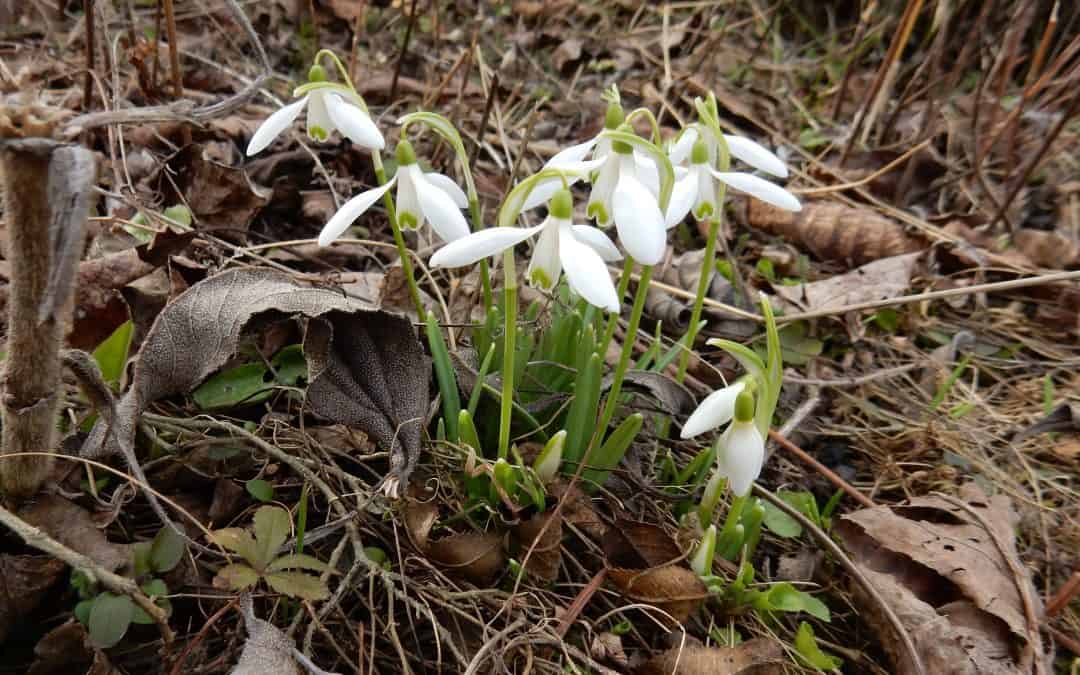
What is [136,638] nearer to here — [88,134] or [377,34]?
[88,134]

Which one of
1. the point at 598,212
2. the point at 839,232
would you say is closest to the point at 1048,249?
the point at 839,232

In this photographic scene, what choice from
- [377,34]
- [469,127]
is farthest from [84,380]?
[377,34]

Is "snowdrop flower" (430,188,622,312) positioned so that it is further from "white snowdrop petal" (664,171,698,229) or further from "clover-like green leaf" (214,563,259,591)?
"clover-like green leaf" (214,563,259,591)

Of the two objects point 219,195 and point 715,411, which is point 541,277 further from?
point 219,195

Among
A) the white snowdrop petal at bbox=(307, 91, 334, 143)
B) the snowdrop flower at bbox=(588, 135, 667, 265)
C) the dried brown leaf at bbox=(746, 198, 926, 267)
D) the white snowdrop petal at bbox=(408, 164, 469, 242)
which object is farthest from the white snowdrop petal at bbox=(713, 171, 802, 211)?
the dried brown leaf at bbox=(746, 198, 926, 267)

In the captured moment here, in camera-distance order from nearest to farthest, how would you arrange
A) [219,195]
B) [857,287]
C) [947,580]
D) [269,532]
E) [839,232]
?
[269,532], [947,580], [219,195], [857,287], [839,232]
